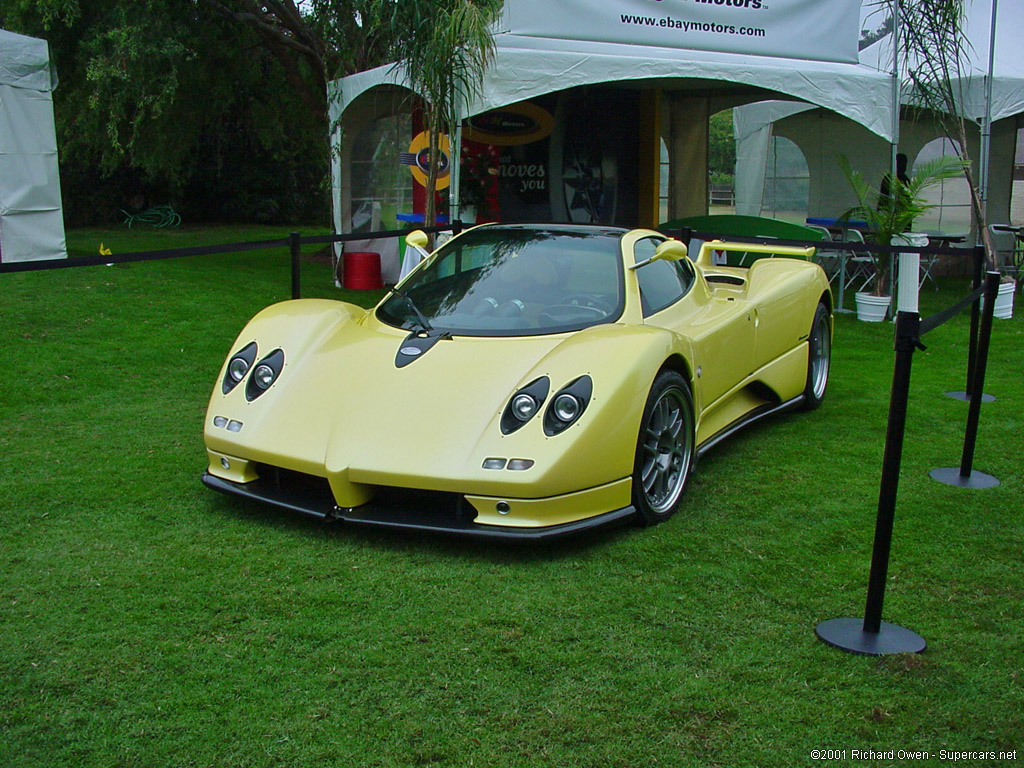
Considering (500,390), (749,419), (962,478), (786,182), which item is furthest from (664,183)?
(500,390)

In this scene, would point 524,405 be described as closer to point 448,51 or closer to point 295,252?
point 295,252

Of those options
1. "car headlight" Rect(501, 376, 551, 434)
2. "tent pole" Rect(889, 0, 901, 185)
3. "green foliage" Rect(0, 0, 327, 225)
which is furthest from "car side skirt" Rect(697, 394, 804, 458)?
"green foliage" Rect(0, 0, 327, 225)

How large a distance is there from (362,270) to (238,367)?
7.66 meters

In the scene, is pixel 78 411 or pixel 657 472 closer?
pixel 657 472

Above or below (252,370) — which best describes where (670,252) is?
above

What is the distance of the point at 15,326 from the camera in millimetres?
8359

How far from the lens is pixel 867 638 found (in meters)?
3.21

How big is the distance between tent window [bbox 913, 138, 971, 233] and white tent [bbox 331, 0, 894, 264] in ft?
15.4

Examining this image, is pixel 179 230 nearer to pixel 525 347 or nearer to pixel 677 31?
pixel 677 31

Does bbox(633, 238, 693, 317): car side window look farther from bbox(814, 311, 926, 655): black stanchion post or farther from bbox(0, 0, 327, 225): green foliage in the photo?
bbox(0, 0, 327, 225): green foliage

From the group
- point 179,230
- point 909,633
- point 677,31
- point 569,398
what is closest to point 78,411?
point 569,398

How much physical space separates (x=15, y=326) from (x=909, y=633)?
760cm

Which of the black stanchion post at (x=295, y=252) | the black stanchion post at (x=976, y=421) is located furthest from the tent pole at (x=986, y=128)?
the black stanchion post at (x=295, y=252)

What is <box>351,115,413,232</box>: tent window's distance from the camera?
1291 centimetres
